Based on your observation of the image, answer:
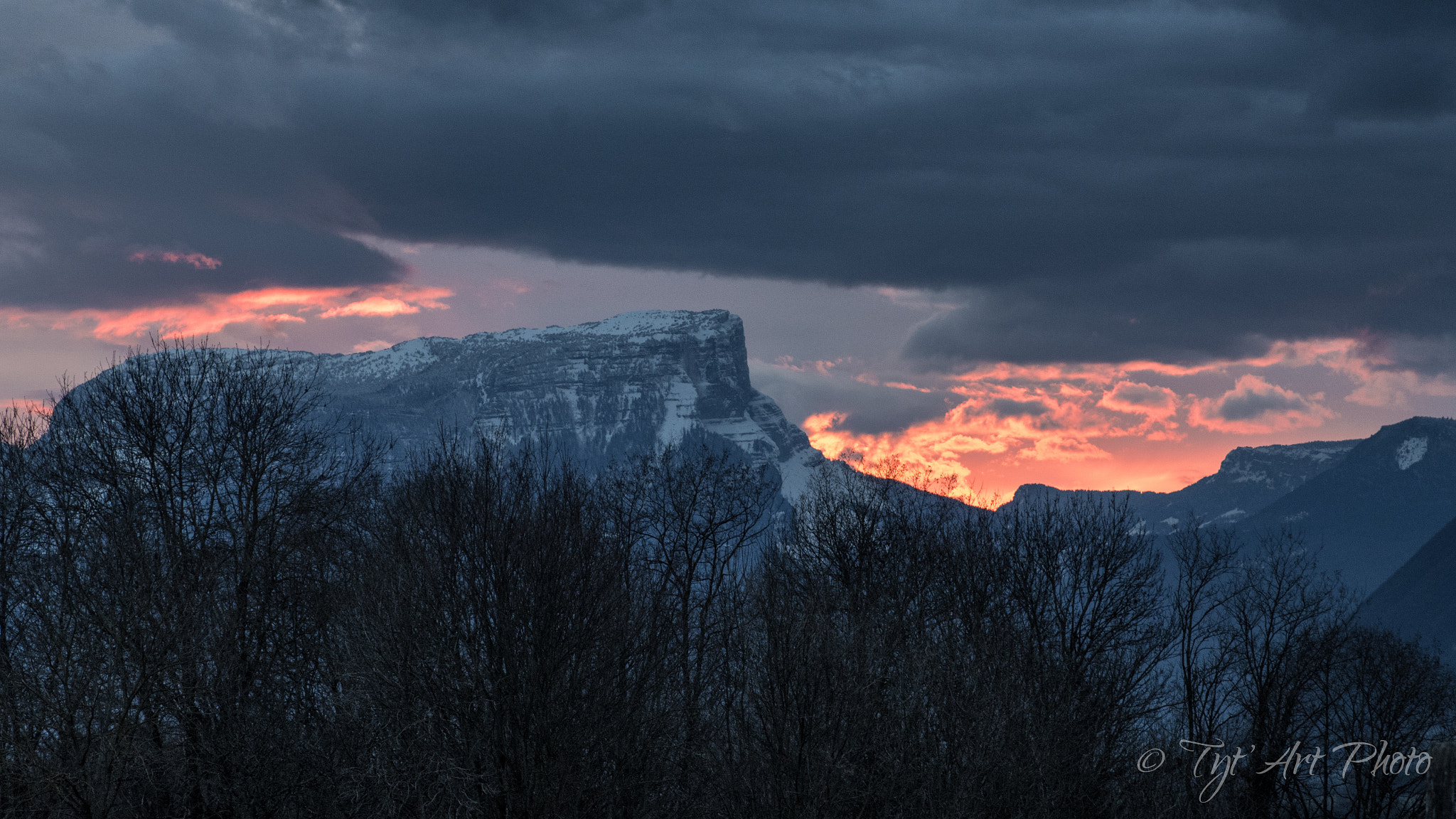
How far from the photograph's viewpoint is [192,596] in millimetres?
34562

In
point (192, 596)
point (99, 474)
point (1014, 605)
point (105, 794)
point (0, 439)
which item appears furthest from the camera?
point (1014, 605)

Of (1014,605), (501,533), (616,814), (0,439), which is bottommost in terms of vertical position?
(616,814)

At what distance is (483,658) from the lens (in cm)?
3241

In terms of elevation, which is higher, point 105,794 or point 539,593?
point 539,593

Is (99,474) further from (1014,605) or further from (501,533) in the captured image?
(1014,605)

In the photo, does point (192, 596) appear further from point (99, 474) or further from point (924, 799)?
point (924, 799)

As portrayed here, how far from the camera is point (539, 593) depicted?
31859 millimetres

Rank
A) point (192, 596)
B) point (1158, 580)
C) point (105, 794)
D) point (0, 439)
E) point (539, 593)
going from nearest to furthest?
1. point (105, 794)
2. point (539, 593)
3. point (192, 596)
4. point (0, 439)
5. point (1158, 580)

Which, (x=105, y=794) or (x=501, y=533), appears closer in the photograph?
(x=105, y=794)

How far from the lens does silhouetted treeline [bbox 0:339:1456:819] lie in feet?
102

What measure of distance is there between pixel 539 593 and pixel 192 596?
11280 millimetres

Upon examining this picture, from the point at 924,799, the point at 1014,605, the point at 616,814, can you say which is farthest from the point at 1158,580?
the point at 616,814

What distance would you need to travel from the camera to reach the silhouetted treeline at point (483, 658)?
30969mm

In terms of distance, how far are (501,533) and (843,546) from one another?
2629 centimetres
